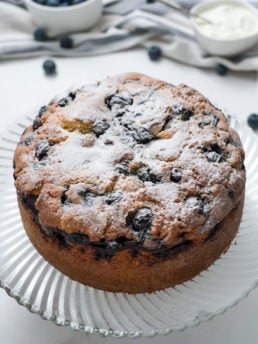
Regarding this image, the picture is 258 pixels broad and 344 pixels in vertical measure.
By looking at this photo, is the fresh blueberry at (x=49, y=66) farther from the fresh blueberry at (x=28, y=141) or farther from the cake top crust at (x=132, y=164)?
the fresh blueberry at (x=28, y=141)

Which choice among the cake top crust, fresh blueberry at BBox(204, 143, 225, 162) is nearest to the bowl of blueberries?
the cake top crust

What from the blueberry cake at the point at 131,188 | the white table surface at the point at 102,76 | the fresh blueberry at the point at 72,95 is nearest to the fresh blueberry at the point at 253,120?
the white table surface at the point at 102,76

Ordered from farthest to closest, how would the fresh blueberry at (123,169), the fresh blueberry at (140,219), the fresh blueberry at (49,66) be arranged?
1. the fresh blueberry at (49,66)
2. the fresh blueberry at (123,169)
3. the fresh blueberry at (140,219)

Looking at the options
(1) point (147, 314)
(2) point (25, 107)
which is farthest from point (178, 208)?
(2) point (25, 107)

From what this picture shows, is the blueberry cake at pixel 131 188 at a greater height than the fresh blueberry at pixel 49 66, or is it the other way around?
the blueberry cake at pixel 131 188

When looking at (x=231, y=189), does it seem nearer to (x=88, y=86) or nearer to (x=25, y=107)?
(x=88, y=86)

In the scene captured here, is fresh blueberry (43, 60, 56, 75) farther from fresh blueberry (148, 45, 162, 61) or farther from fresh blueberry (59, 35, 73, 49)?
fresh blueberry (148, 45, 162, 61)
